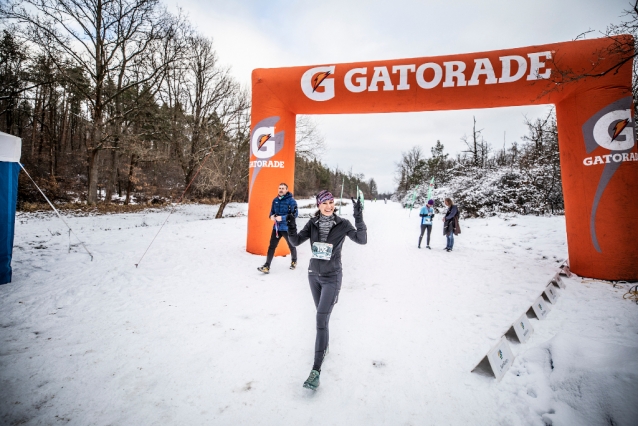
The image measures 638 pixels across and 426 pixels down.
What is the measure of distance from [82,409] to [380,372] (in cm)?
270

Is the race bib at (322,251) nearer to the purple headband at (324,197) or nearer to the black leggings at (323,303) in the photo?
the black leggings at (323,303)

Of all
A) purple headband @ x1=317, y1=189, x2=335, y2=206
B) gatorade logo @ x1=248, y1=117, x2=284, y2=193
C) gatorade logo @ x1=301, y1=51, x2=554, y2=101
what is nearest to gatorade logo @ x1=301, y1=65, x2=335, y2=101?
gatorade logo @ x1=301, y1=51, x2=554, y2=101

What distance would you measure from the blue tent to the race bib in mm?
5159

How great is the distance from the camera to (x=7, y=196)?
14.8 feet

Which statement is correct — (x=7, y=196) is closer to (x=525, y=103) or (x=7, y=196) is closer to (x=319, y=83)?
(x=319, y=83)

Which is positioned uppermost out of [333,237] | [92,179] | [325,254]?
[92,179]

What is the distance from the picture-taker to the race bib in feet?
9.78

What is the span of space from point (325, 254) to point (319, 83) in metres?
5.36

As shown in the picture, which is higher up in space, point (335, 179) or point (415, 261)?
point (335, 179)

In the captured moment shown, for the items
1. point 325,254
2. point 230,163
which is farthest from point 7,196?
point 230,163

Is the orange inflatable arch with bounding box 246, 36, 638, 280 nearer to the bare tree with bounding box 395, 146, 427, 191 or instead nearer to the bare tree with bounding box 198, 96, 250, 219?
the bare tree with bounding box 198, 96, 250, 219

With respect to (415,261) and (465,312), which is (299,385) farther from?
(415,261)

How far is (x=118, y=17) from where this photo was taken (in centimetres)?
1539

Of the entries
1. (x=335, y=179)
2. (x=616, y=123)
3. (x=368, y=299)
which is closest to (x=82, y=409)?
(x=368, y=299)
